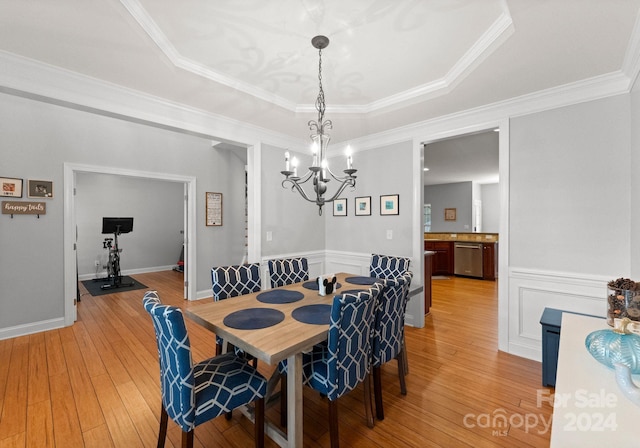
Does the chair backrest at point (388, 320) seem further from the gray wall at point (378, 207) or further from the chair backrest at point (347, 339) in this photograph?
the gray wall at point (378, 207)

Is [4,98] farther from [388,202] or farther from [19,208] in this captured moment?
[388,202]

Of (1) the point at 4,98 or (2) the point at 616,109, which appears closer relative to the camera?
(2) the point at 616,109

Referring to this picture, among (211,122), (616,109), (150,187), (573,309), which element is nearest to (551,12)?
(616,109)

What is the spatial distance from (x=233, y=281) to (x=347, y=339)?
1379 millimetres

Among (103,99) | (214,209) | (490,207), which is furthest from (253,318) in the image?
(490,207)

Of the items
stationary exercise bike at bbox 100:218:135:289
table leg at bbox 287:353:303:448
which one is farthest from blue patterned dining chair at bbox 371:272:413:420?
stationary exercise bike at bbox 100:218:135:289

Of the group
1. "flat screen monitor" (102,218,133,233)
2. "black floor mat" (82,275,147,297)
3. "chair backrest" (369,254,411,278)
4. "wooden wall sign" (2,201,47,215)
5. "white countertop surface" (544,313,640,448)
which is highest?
"wooden wall sign" (2,201,47,215)

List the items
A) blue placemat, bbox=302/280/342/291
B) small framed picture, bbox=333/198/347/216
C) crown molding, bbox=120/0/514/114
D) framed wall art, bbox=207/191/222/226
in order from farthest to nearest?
framed wall art, bbox=207/191/222/226, small framed picture, bbox=333/198/347/216, blue placemat, bbox=302/280/342/291, crown molding, bbox=120/0/514/114

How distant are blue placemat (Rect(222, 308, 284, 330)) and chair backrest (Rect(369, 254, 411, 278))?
164cm

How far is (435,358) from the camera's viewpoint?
282cm

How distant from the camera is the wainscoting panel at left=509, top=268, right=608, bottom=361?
8.19ft

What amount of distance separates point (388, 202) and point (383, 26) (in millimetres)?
2275

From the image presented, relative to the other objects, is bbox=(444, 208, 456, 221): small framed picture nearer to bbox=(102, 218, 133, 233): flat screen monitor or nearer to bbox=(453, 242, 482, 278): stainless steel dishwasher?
bbox=(453, 242, 482, 278): stainless steel dishwasher

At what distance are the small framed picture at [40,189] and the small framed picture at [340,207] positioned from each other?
12.3 ft
